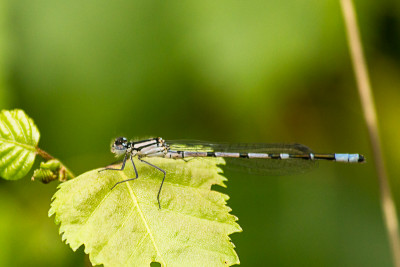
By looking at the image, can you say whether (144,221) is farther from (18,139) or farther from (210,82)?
(210,82)

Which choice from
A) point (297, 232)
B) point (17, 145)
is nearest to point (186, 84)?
point (297, 232)

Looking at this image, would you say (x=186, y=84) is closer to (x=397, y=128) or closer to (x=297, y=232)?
(x=297, y=232)

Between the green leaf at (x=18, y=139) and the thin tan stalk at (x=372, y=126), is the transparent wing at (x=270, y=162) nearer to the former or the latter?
the thin tan stalk at (x=372, y=126)

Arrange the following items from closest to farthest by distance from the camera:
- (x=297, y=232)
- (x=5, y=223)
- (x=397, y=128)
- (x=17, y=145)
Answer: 1. (x=17, y=145)
2. (x=5, y=223)
3. (x=297, y=232)
4. (x=397, y=128)

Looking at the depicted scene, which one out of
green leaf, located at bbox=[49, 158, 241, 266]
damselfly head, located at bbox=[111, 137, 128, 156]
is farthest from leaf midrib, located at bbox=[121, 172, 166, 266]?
damselfly head, located at bbox=[111, 137, 128, 156]

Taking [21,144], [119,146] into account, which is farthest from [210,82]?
[21,144]

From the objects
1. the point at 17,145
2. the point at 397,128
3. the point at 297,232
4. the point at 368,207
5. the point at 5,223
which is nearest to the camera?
the point at 17,145

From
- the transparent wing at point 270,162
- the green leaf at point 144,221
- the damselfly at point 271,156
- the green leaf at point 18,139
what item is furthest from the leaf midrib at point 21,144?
the transparent wing at point 270,162
